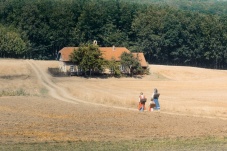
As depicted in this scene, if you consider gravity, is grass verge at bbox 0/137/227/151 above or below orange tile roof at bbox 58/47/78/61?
below

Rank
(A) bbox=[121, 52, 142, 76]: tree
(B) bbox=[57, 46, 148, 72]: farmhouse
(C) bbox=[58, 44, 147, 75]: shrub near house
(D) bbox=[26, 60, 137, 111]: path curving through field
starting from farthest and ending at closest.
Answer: (B) bbox=[57, 46, 148, 72]: farmhouse, (A) bbox=[121, 52, 142, 76]: tree, (C) bbox=[58, 44, 147, 75]: shrub near house, (D) bbox=[26, 60, 137, 111]: path curving through field

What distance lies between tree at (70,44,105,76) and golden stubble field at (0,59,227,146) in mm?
6298

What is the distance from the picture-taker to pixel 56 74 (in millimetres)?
82438

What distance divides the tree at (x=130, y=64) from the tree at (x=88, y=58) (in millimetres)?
5248

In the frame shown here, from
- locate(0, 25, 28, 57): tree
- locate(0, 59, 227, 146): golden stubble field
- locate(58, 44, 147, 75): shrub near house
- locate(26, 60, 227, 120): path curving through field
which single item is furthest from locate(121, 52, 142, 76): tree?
locate(0, 25, 28, 57): tree

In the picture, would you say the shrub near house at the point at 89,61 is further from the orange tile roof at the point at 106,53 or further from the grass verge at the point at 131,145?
the grass verge at the point at 131,145

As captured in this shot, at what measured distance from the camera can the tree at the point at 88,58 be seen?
81.8m

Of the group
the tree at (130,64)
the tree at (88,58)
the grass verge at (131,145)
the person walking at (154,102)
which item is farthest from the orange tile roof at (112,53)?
the grass verge at (131,145)

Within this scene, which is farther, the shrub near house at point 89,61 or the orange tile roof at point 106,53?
the orange tile roof at point 106,53

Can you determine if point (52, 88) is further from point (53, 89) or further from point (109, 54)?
point (109, 54)

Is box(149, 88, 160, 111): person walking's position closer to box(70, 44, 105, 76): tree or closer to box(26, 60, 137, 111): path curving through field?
box(26, 60, 137, 111): path curving through field

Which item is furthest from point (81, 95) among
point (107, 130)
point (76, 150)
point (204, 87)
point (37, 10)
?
point (37, 10)

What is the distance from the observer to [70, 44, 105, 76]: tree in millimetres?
81812

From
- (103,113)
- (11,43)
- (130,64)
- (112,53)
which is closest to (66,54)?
(112,53)
